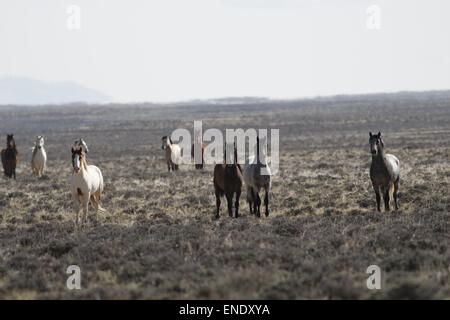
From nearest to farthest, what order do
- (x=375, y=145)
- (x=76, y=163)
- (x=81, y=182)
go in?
(x=76, y=163) < (x=81, y=182) < (x=375, y=145)

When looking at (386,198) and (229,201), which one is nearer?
(386,198)

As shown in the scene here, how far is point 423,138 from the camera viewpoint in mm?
54156

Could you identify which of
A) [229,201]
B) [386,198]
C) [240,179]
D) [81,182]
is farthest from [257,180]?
[81,182]

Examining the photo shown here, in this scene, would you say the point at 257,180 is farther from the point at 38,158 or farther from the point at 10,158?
the point at 10,158

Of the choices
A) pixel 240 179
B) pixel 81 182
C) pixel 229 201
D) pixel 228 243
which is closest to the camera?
pixel 228 243

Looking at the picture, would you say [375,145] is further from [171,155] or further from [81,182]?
[171,155]

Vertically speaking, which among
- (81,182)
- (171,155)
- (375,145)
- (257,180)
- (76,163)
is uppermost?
(375,145)

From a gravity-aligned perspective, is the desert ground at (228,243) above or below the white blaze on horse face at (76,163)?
below

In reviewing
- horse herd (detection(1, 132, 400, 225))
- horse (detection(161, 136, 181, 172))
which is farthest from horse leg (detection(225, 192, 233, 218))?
horse (detection(161, 136, 181, 172))

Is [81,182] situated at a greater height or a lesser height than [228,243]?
greater

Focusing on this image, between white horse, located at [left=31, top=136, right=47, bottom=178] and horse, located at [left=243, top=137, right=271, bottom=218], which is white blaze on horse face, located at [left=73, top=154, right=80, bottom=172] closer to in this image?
horse, located at [left=243, top=137, right=271, bottom=218]

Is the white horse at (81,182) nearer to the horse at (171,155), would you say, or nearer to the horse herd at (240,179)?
the horse herd at (240,179)

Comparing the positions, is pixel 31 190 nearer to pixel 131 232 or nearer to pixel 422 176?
pixel 131 232

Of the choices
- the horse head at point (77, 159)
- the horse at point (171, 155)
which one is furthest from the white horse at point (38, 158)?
the horse head at point (77, 159)
